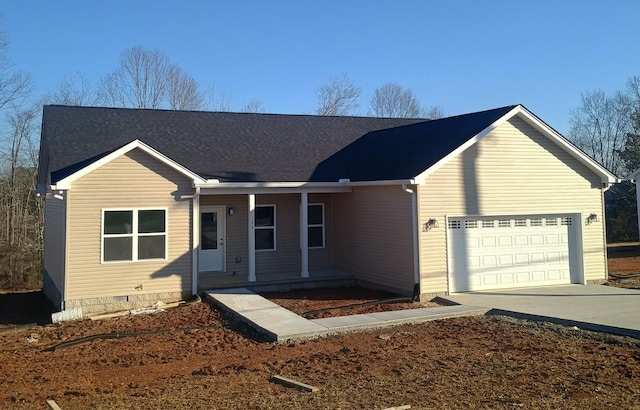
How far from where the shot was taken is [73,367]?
25.1ft

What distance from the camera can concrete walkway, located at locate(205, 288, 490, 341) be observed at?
9.27 meters

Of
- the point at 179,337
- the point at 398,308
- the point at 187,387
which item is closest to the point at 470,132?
the point at 398,308

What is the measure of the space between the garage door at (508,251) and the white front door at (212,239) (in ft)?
21.9

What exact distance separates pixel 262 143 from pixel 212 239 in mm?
3724

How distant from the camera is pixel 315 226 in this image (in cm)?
1631

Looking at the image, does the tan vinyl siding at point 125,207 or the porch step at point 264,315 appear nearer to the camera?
the porch step at point 264,315

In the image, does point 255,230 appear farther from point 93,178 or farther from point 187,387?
point 187,387

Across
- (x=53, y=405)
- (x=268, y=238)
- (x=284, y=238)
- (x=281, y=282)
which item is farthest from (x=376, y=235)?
(x=53, y=405)

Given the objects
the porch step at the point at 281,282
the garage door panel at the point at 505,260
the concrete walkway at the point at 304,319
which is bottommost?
the concrete walkway at the point at 304,319

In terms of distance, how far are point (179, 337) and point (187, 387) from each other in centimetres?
319

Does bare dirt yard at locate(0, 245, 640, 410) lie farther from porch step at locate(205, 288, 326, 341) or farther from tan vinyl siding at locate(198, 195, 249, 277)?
tan vinyl siding at locate(198, 195, 249, 277)

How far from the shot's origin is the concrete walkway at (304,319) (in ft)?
30.4

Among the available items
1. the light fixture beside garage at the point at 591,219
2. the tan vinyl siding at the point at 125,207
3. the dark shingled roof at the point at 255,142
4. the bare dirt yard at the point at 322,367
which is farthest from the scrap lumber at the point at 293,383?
the light fixture beside garage at the point at 591,219

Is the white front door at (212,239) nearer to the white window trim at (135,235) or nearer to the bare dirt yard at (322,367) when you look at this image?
the white window trim at (135,235)
